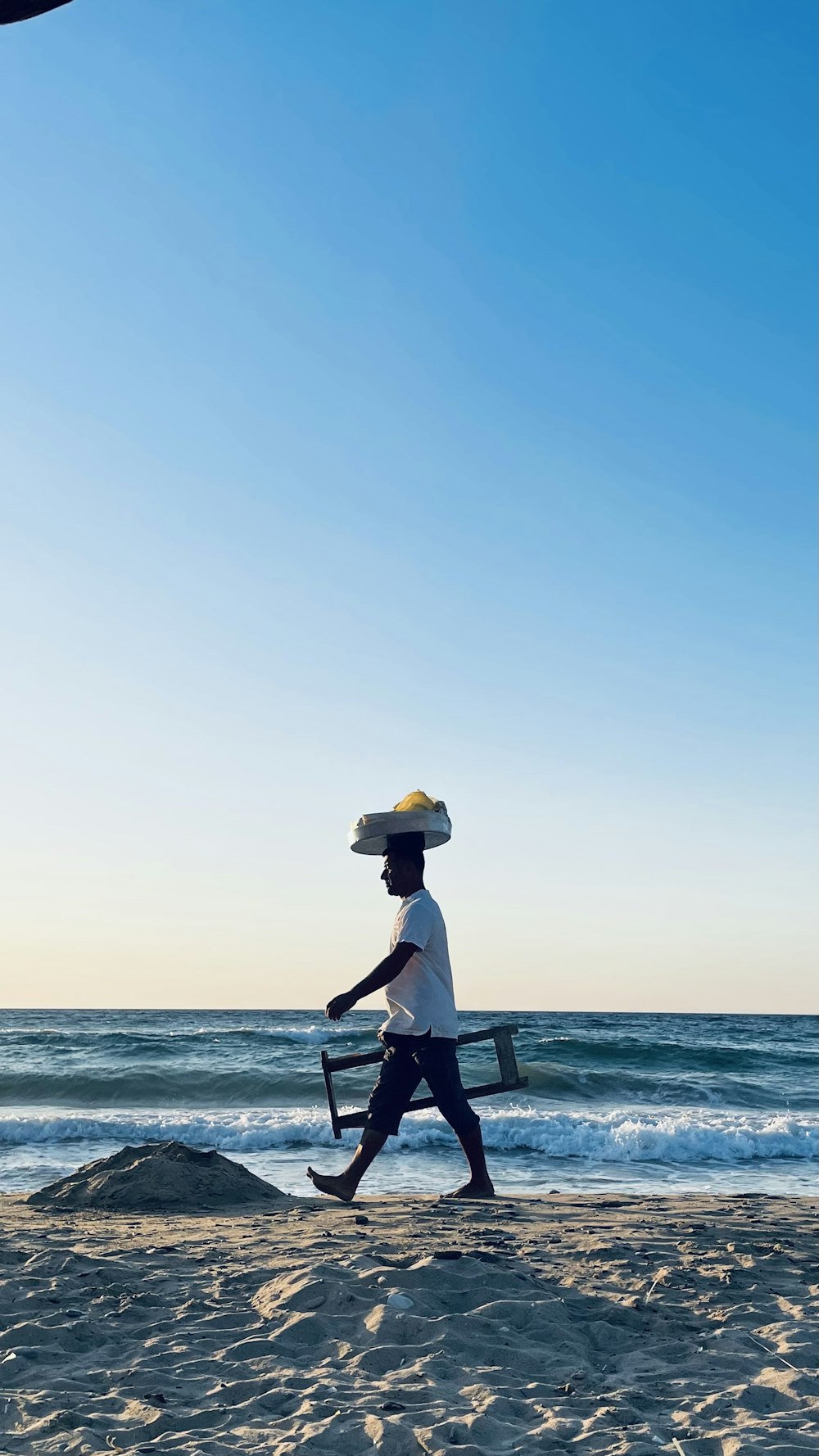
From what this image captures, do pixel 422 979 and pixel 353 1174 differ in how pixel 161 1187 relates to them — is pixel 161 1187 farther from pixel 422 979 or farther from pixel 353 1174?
pixel 422 979

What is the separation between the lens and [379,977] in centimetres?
586

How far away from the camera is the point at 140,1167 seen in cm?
707

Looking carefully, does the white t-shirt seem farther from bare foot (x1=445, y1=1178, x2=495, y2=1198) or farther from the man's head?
bare foot (x1=445, y1=1178, x2=495, y2=1198)

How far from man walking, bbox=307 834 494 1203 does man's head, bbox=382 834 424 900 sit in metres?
0.07

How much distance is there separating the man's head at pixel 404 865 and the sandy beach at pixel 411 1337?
1.80m

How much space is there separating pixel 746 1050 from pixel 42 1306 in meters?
26.5

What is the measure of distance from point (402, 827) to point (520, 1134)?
8.14 metres

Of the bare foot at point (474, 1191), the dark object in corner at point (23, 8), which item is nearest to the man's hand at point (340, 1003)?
the bare foot at point (474, 1191)

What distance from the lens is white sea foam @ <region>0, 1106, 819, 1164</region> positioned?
11945 mm

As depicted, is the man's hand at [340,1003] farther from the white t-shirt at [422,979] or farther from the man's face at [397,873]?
the man's face at [397,873]

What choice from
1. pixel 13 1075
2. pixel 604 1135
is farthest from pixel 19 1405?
pixel 13 1075

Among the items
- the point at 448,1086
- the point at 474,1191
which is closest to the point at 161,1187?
the point at 474,1191

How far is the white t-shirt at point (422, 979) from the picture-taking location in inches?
235

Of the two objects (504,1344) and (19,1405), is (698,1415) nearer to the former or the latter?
(504,1344)
